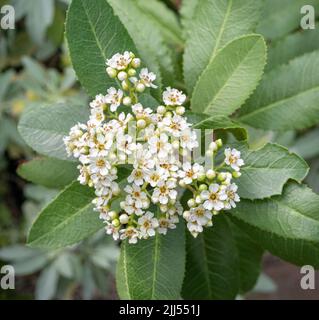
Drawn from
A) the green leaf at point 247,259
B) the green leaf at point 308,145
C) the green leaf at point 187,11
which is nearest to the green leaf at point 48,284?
the green leaf at point 247,259

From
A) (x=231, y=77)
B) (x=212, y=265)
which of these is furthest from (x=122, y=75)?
(x=212, y=265)

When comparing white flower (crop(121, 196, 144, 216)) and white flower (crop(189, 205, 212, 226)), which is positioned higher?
white flower (crop(121, 196, 144, 216))

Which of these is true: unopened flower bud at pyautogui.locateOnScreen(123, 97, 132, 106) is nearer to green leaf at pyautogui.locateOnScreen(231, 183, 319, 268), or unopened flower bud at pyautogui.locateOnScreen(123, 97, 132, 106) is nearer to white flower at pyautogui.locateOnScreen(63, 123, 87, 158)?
white flower at pyautogui.locateOnScreen(63, 123, 87, 158)

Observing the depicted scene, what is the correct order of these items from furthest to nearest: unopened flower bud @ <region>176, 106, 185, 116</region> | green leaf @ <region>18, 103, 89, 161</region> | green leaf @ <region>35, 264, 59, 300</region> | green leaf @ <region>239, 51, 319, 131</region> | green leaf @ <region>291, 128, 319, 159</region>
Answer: green leaf @ <region>35, 264, 59, 300</region> < green leaf @ <region>291, 128, 319, 159</region> < green leaf @ <region>239, 51, 319, 131</region> < green leaf @ <region>18, 103, 89, 161</region> < unopened flower bud @ <region>176, 106, 185, 116</region>

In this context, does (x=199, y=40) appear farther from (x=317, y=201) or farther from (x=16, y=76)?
(x=16, y=76)

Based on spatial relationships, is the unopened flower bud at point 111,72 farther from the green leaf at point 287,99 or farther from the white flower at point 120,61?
the green leaf at point 287,99

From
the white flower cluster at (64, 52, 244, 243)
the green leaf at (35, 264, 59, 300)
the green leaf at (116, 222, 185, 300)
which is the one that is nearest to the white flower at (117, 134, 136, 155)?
the white flower cluster at (64, 52, 244, 243)

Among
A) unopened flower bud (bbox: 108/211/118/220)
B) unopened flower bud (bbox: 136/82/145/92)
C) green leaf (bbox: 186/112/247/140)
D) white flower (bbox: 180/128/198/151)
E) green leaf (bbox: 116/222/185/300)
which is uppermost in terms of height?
unopened flower bud (bbox: 136/82/145/92)
